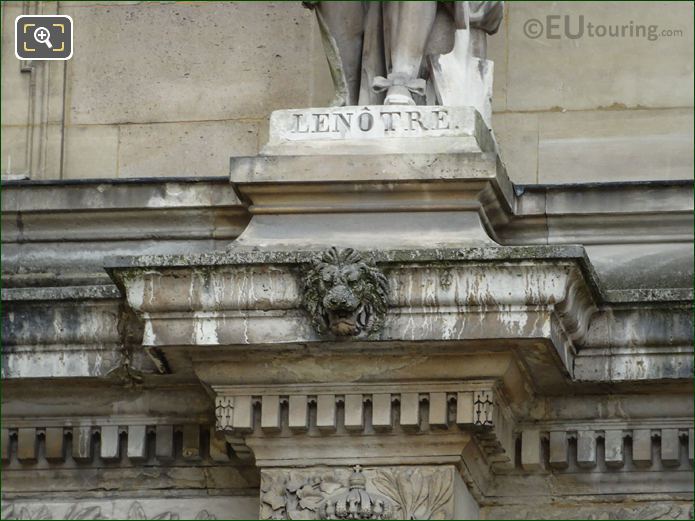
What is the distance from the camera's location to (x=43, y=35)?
A: 15.9m

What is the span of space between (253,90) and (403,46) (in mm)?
1273

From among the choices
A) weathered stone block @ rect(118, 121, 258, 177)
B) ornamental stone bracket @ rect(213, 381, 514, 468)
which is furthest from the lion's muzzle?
weathered stone block @ rect(118, 121, 258, 177)

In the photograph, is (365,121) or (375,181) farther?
(365,121)

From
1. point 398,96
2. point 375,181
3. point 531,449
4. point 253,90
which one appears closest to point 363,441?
point 531,449

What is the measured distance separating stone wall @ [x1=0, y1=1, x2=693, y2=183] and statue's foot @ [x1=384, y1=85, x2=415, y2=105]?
0.96 meters

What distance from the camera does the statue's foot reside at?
1451 cm

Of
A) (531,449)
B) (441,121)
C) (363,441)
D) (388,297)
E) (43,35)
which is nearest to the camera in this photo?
(388,297)

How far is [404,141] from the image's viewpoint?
14.4 m

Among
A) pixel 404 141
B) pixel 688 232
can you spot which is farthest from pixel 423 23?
pixel 688 232

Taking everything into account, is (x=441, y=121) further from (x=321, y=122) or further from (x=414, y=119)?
(x=321, y=122)

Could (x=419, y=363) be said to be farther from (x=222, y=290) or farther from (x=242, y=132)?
(x=242, y=132)

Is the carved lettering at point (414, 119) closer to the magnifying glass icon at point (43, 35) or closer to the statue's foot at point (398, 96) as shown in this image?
the statue's foot at point (398, 96)

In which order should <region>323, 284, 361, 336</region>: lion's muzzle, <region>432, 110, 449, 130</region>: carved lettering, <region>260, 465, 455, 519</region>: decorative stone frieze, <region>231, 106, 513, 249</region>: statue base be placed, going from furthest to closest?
<region>432, 110, 449, 130</region>: carved lettering, <region>231, 106, 513, 249</region>: statue base, <region>260, 465, 455, 519</region>: decorative stone frieze, <region>323, 284, 361, 336</region>: lion's muzzle

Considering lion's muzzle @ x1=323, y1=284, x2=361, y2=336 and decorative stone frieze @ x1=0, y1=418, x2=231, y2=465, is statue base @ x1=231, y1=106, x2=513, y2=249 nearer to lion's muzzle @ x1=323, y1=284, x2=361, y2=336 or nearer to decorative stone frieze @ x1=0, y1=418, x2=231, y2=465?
lion's muzzle @ x1=323, y1=284, x2=361, y2=336
